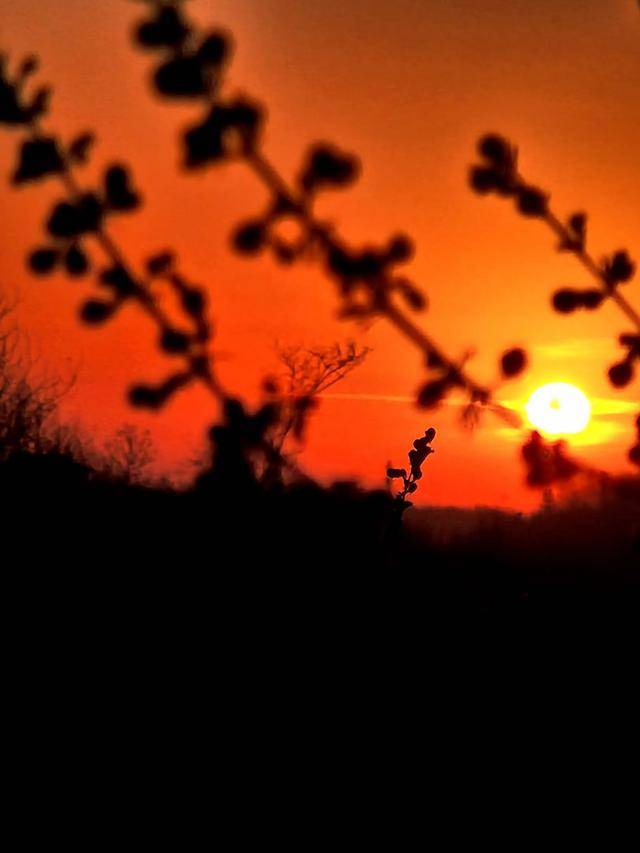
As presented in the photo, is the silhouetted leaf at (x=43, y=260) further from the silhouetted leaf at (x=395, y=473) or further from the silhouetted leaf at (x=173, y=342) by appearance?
the silhouetted leaf at (x=395, y=473)

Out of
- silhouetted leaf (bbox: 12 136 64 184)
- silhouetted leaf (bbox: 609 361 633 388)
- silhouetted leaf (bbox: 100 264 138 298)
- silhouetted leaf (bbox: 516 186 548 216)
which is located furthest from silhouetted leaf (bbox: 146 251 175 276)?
silhouetted leaf (bbox: 609 361 633 388)

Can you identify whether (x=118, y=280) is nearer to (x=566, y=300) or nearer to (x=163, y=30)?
(x=163, y=30)

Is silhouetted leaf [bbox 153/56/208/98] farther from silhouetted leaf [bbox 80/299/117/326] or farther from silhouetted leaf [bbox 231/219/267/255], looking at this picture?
silhouetted leaf [bbox 80/299/117/326]

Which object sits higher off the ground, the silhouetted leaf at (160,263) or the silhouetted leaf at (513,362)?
the silhouetted leaf at (513,362)

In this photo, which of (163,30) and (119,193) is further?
(119,193)

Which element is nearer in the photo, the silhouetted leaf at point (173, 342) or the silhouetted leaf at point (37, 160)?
the silhouetted leaf at point (37, 160)

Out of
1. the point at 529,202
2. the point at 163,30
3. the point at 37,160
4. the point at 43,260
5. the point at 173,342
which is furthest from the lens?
the point at 529,202

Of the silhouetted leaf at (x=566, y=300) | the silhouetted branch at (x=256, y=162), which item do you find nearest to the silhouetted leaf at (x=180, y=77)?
the silhouetted branch at (x=256, y=162)

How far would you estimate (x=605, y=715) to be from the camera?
13.6 ft

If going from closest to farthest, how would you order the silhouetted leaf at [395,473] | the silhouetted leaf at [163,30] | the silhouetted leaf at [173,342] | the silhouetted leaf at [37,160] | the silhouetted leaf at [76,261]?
the silhouetted leaf at [163,30] → the silhouetted leaf at [37,160] → the silhouetted leaf at [76,261] → the silhouetted leaf at [173,342] → the silhouetted leaf at [395,473]

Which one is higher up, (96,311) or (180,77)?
(180,77)

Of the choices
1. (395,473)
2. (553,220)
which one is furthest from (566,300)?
(395,473)

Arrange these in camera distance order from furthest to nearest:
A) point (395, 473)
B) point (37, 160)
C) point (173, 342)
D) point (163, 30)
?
1. point (395, 473)
2. point (173, 342)
3. point (37, 160)
4. point (163, 30)

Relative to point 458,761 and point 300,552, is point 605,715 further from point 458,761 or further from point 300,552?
point 300,552
